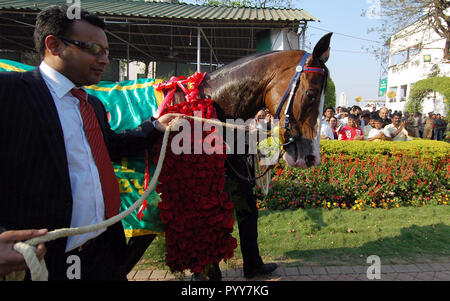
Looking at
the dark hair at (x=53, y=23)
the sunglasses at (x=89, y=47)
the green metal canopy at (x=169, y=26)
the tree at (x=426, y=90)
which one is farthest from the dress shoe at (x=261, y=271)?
the tree at (x=426, y=90)

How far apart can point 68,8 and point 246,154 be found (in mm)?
1518

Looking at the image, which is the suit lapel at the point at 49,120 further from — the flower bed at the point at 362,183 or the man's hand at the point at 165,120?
the flower bed at the point at 362,183

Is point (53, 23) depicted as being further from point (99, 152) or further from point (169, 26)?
point (169, 26)

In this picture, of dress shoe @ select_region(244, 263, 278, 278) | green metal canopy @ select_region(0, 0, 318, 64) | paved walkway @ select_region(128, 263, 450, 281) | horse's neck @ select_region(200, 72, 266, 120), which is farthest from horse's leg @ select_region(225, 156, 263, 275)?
green metal canopy @ select_region(0, 0, 318, 64)

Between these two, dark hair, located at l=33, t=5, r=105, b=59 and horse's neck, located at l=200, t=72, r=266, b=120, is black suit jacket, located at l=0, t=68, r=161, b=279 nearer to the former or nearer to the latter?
dark hair, located at l=33, t=5, r=105, b=59

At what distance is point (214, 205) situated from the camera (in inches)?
78.7

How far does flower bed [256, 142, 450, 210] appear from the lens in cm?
496

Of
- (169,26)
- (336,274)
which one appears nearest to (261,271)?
(336,274)

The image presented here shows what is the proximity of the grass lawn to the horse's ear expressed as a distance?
2312 millimetres

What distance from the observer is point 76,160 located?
4.83 ft

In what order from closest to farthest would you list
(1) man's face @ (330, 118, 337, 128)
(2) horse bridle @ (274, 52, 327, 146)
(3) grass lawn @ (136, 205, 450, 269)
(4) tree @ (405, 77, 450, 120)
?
(2) horse bridle @ (274, 52, 327, 146) → (3) grass lawn @ (136, 205, 450, 269) → (1) man's face @ (330, 118, 337, 128) → (4) tree @ (405, 77, 450, 120)

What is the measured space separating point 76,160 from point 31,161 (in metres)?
0.19

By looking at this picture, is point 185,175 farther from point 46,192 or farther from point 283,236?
point 283,236
